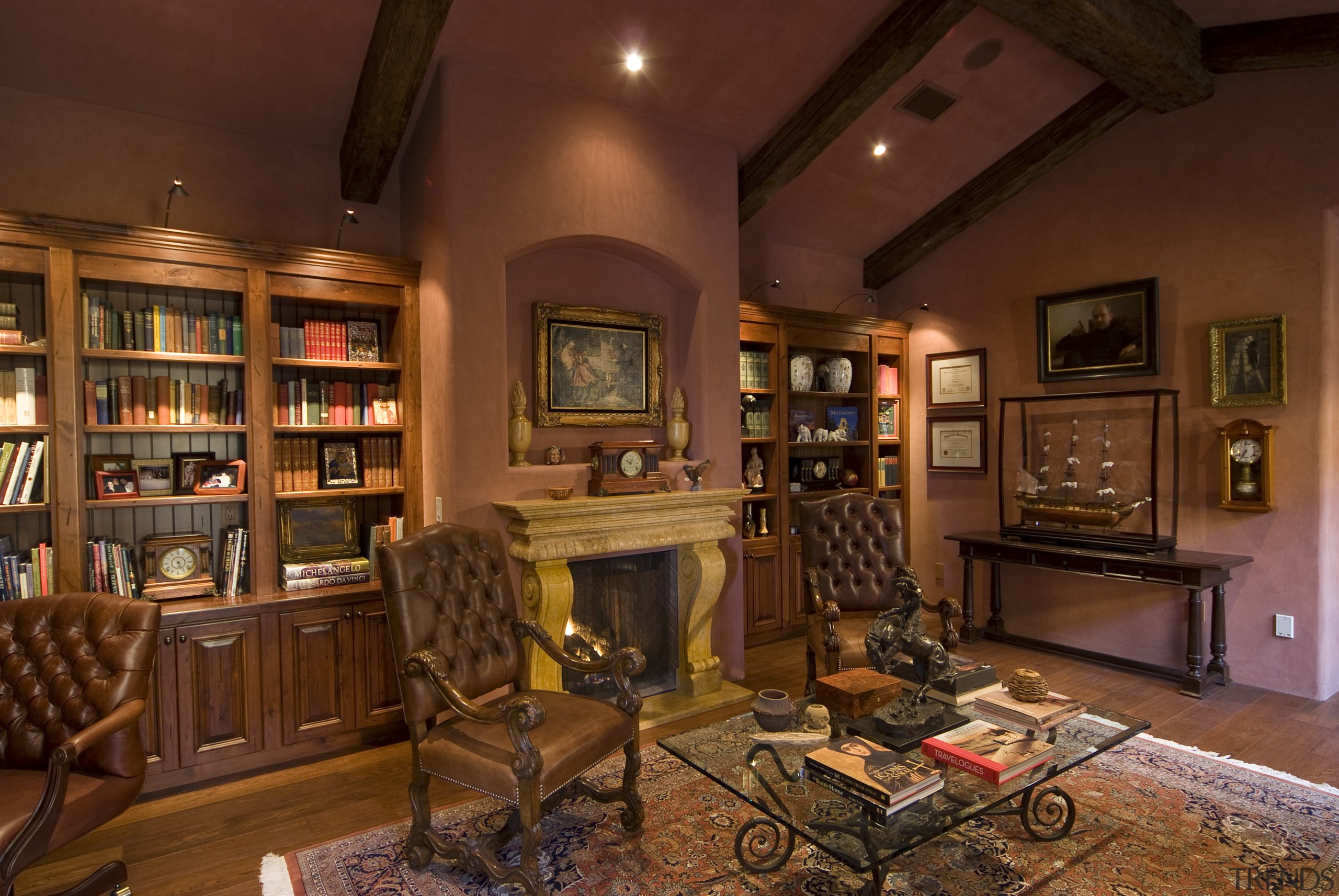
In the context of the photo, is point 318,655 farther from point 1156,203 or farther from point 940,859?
point 1156,203

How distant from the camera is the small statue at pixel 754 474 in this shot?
5.28m

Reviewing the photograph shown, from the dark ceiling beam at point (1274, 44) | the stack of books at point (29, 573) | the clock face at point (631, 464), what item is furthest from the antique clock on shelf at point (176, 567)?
the dark ceiling beam at point (1274, 44)

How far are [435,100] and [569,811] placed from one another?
3427 millimetres

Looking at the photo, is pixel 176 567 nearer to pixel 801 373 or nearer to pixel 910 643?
pixel 910 643

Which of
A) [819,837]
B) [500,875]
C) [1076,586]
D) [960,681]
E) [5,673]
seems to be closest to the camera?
[819,837]

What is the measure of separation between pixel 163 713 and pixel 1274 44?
665 centimetres

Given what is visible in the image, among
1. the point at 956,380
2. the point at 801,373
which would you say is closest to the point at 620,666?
the point at 801,373

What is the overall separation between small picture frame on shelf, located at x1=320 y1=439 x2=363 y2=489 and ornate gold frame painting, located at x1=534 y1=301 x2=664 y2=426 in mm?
993

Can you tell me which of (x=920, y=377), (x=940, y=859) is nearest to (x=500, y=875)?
(x=940, y=859)

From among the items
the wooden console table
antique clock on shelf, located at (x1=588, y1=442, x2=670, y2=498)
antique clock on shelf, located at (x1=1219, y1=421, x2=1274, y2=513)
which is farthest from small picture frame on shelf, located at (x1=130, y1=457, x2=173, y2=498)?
antique clock on shelf, located at (x1=1219, y1=421, x2=1274, y2=513)

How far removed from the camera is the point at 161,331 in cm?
335

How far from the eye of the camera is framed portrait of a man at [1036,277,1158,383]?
15.3 feet

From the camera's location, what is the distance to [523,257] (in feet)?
13.0

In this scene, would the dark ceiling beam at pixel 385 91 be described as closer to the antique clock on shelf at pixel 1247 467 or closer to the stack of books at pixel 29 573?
the stack of books at pixel 29 573
